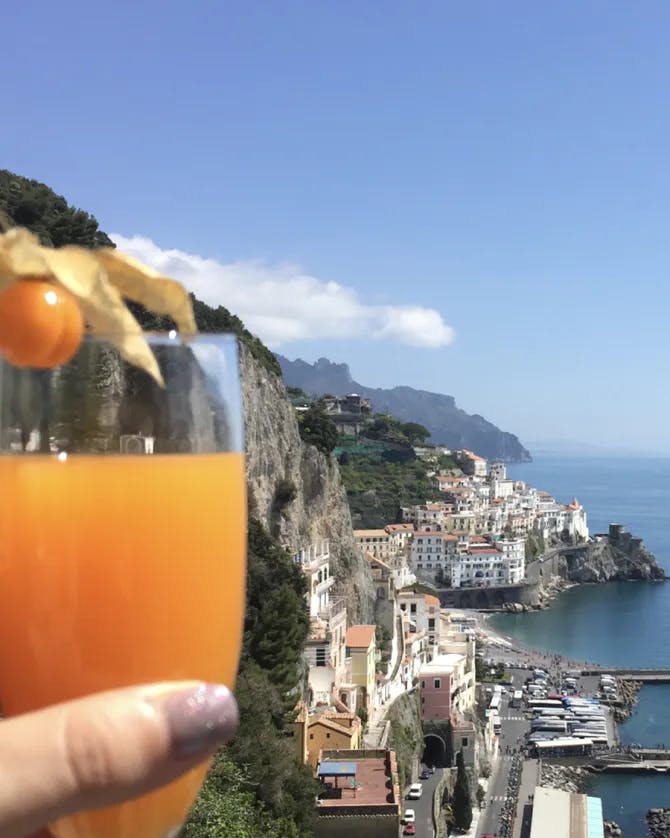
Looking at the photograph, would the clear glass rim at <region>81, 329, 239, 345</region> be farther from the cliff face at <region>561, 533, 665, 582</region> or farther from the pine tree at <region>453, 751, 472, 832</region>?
the cliff face at <region>561, 533, 665, 582</region>

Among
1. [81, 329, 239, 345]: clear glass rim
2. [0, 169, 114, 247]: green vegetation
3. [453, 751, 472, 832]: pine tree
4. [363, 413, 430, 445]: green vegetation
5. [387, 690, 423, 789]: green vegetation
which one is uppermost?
[0, 169, 114, 247]: green vegetation

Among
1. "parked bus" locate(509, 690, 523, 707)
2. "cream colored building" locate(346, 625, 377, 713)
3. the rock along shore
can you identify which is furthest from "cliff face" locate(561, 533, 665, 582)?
"cream colored building" locate(346, 625, 377, 713)

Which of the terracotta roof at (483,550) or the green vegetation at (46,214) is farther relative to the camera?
the terracotta roof at (483,550)

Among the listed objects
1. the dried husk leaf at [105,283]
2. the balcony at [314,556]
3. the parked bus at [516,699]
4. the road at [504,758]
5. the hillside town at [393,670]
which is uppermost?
the dried husk leaf at [105,283]

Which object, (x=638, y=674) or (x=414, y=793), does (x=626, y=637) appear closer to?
(x=638, y=674)

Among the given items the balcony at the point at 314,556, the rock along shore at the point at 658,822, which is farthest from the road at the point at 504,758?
the balcony at the point at 314,556

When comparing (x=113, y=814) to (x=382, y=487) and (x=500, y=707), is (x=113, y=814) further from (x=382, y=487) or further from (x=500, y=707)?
(x=382, y=487)

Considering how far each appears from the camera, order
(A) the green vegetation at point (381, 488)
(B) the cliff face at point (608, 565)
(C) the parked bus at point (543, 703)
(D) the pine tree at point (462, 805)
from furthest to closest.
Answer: (B) the cliff face at point (608, 565), (A) the green vegetation at point (381, 488), (C) the parked bus at point (543, 703), (D) the pine tree at point (462, 805)

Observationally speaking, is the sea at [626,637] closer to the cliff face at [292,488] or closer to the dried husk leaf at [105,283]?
the cliff face at [292,488]
